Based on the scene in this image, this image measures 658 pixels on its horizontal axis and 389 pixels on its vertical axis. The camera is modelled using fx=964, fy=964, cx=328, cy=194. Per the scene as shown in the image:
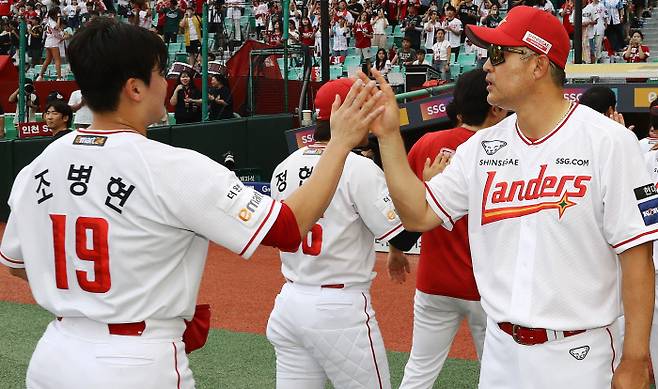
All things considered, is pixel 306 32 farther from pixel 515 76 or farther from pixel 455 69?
pixel 515 76

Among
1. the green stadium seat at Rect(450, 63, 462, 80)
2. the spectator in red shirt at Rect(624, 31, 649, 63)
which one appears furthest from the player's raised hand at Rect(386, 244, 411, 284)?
the green stadium seat at Rect(450, 63, 462, 80)

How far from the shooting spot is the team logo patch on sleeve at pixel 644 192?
290 cm

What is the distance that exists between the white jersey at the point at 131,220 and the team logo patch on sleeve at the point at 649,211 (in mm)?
1114

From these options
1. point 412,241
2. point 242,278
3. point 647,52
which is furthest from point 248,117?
point 412,241

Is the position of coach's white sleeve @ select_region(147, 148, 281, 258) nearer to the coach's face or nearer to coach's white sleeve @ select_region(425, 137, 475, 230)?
coach's white sleeve @ select_region(425, 137, 475, 230)

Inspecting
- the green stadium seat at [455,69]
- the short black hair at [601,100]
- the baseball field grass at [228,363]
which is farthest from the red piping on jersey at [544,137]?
the green stadium seat at [455,69]

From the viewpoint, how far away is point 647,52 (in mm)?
17422

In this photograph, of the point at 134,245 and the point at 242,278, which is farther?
the point at 242,278

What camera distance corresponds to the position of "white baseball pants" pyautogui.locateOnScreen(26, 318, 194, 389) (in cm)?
264

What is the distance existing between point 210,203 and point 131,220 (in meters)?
0.22

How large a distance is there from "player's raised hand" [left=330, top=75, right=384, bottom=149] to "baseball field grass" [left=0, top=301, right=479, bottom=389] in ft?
10.8

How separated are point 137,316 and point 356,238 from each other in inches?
67.2

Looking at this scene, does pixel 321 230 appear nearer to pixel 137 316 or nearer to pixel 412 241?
pixel 412 241

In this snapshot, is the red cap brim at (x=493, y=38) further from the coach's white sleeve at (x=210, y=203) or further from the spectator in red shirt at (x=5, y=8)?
the spectator in red shirt at (x=5, y=8)
